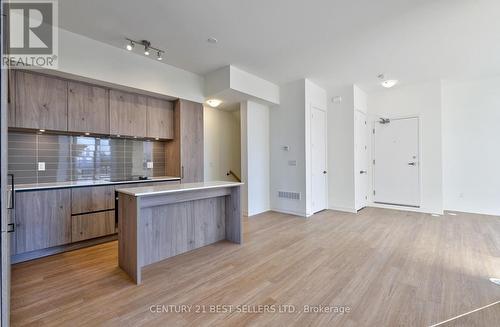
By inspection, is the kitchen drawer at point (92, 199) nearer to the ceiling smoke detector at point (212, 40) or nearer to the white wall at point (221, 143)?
the white wall at point (221, 143)

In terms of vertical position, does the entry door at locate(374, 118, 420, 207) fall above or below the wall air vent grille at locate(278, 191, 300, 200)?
above

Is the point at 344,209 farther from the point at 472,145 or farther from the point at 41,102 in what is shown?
the point at 41,102

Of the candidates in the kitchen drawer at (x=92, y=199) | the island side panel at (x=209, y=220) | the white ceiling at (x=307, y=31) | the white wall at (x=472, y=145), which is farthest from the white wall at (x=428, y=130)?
the kitchen drawer at (x=92, y=199)

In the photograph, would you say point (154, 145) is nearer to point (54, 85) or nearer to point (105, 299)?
point (54, 85)

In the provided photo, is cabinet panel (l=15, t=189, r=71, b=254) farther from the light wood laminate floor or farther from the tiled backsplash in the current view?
the tiled backsplash

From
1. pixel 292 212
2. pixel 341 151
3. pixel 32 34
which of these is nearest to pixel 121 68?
pixel 32 34

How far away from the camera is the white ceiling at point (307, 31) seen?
2.54 m

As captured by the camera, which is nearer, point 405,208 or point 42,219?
point 42,219

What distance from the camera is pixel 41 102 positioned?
289 cm

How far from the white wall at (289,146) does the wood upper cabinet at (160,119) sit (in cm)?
230

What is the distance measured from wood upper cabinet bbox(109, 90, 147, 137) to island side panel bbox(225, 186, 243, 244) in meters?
1.98

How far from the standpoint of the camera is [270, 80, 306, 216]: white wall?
4.84 metres

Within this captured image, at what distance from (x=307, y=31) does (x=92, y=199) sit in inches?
148

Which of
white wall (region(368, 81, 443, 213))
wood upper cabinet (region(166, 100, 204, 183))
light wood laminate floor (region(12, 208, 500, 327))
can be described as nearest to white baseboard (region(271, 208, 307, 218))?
light wood laminate floor (region(12, 208, 500, 327))
